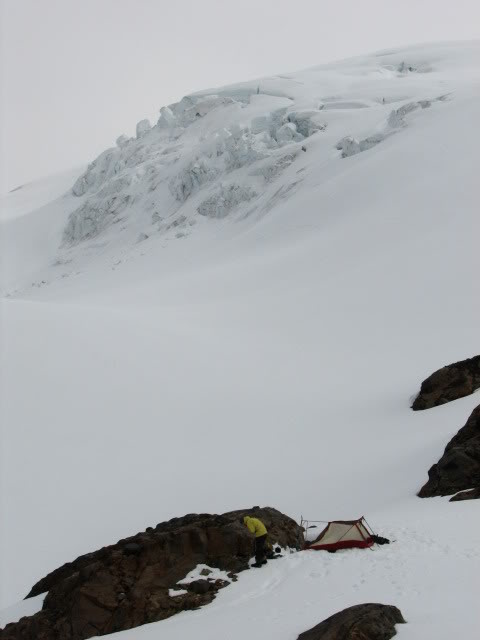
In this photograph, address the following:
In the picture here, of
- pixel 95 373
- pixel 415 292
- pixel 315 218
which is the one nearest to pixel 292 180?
pixel 315 218

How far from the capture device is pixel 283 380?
2397 centimetres

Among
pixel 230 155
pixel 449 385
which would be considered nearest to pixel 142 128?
pixel 230 155

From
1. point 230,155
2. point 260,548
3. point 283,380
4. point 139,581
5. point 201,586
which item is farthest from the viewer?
point 230,155

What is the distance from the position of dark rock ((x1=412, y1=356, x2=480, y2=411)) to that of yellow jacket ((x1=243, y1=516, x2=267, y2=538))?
35.0 feet


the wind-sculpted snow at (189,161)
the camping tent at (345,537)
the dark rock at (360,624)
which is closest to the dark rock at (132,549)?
the camping tent at (345,537)

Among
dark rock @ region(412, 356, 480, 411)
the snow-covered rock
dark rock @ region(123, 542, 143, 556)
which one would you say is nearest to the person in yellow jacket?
dark rock @ region(123, 542, 143, 556)

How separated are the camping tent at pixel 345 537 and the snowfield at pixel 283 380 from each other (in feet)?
0.96

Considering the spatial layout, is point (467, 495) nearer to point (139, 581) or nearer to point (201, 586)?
point (201, 586)

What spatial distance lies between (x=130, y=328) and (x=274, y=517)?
16533mm

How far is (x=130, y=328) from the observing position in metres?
27.4

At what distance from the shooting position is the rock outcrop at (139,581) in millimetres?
9734

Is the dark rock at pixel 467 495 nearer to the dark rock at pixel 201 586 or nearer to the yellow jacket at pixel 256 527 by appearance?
the yellow jacket at pixel 256 527

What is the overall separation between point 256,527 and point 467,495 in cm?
468

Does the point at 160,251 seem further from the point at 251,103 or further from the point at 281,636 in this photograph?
the point at 281,636
